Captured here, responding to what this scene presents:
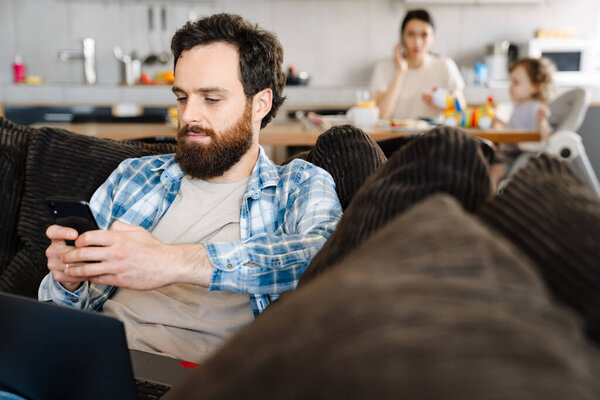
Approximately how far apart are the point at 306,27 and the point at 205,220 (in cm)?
489

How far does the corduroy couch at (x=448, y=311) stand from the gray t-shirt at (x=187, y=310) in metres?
0.62

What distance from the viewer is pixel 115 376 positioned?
0.68 m

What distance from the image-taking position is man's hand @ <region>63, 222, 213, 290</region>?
0.99 metres

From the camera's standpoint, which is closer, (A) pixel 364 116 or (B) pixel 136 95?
(A) pixel 364 116

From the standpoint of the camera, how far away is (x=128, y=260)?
3.31ft

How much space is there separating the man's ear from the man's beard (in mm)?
66

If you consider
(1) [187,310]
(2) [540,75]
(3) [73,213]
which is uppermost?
(2) [540,75]

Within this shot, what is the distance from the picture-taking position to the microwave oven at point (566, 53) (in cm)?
554

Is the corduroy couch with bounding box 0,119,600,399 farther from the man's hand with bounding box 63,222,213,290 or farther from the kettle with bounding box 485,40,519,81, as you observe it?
the kettle with bounding box 485,40,519,81

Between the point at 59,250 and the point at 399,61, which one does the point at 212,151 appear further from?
the point at 399,61

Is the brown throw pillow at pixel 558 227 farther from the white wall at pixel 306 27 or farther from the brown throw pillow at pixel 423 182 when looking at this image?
the white wall at pixel 306 27

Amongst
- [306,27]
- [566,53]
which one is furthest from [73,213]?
[566,53]

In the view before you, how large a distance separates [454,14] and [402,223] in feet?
19.7

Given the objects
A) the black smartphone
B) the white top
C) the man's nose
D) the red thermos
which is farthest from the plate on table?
the red thermos
